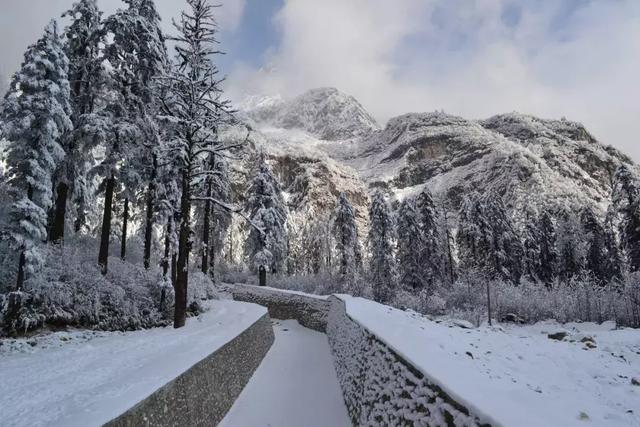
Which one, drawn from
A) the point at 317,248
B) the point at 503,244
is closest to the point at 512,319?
the point at 503,244

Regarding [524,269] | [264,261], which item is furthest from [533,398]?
[524,269]

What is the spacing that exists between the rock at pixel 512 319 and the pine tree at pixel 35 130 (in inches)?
820

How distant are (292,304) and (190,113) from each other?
44.7 ft

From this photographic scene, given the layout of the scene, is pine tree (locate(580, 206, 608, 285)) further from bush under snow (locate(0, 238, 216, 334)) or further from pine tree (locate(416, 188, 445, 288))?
bush under snow (locate(0, 238, 216, 334))

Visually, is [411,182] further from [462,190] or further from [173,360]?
[173,360]

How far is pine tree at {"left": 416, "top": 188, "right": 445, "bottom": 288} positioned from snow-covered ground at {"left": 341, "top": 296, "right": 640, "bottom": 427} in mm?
23429

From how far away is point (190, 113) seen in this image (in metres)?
15.6

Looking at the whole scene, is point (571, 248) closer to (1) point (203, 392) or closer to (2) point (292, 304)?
(2) point (292, 304)

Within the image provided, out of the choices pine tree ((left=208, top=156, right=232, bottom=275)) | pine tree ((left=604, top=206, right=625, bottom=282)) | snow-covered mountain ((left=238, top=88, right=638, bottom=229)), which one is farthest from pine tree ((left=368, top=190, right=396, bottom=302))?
snow-covered mountain ((left=238, top=88, right=638, bottom=229))

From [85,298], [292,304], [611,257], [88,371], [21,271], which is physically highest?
[611,257]

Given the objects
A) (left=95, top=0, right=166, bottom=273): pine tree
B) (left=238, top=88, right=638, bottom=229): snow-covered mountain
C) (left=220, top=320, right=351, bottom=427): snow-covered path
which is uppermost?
(left=238, top=88, right=638, bottom=229): snow-covered mountain

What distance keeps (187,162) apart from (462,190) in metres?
148

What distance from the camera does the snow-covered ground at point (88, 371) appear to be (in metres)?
5.11

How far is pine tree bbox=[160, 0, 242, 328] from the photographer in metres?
14.8
